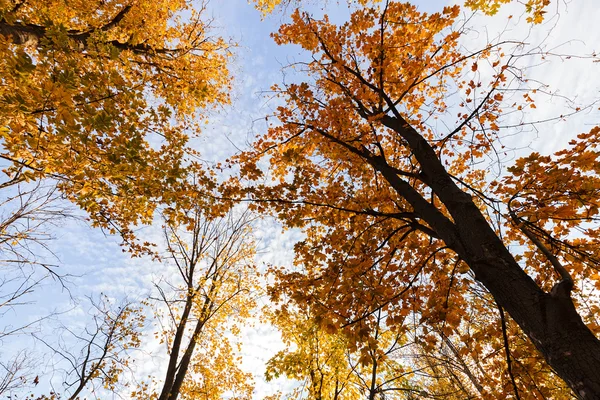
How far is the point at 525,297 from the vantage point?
209 cm

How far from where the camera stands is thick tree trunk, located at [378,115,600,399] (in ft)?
5.71

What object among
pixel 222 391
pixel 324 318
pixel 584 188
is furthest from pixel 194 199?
pixel 222 391

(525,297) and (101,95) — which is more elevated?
(101,95)

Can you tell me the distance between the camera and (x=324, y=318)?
3539 mm

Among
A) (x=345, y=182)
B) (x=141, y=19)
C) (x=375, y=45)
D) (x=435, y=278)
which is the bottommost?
(x=435, y=278)

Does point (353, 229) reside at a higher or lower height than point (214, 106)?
lower

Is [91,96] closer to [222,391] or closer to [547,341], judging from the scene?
[547,341]

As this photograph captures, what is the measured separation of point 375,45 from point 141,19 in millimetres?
6143

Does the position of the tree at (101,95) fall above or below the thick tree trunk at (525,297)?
above

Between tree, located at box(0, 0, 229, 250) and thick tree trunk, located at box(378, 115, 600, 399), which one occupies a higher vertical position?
tree, located at box(0, 0, 229, 250)

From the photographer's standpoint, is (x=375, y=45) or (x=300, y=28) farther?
(x=300, y=28)

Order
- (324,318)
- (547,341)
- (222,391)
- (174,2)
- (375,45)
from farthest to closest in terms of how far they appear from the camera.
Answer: (222,391) < (174,2) < (375,45) < (324,318) < (547,341)

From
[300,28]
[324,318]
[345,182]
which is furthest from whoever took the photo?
[300,28]

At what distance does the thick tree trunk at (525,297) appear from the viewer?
1739 mm
